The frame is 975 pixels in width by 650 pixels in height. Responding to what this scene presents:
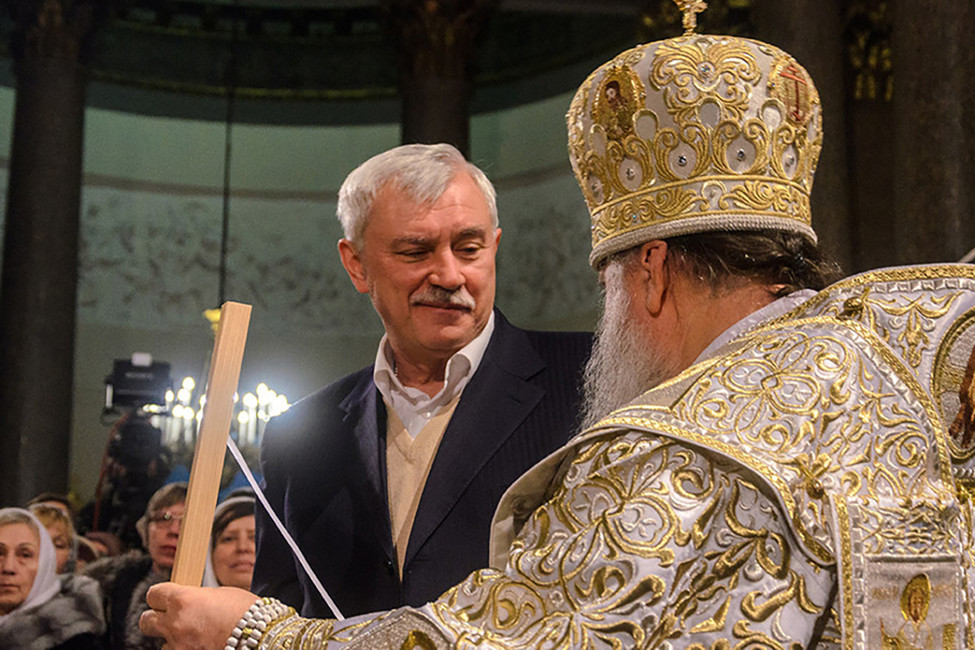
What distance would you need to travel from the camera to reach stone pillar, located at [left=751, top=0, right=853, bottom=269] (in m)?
Answer: 7.30

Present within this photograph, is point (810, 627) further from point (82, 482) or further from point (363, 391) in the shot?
point (82, 482)

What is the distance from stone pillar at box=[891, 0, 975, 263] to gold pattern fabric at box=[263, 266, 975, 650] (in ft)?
14.9

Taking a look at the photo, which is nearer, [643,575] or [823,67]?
[643,575]

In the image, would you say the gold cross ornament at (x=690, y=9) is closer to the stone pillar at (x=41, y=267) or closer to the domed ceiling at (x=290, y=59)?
the stone pillar at (x=41, y=267)

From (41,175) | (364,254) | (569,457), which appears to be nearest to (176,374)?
(41,175)

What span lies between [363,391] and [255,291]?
952 cm

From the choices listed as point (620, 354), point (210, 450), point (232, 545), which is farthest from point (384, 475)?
point (232, 545)

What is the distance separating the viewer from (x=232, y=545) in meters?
5.05

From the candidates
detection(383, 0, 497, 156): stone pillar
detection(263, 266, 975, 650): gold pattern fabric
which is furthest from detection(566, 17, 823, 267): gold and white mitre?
detection(383, 0, 497, 156): stone pillar

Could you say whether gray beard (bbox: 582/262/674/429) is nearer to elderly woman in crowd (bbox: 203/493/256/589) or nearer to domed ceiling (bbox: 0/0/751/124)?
elderly woman in crowd (bbox: 203/493/256/589)

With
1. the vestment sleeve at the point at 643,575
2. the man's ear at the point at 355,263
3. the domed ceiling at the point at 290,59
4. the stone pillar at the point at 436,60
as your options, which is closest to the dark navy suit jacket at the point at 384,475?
the man's ear at the point at 355,263

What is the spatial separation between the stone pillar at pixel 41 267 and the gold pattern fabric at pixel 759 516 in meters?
8.02

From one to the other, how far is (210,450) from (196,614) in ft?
1.00

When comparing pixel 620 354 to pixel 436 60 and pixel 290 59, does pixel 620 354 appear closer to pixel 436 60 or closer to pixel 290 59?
pixel 436 60
